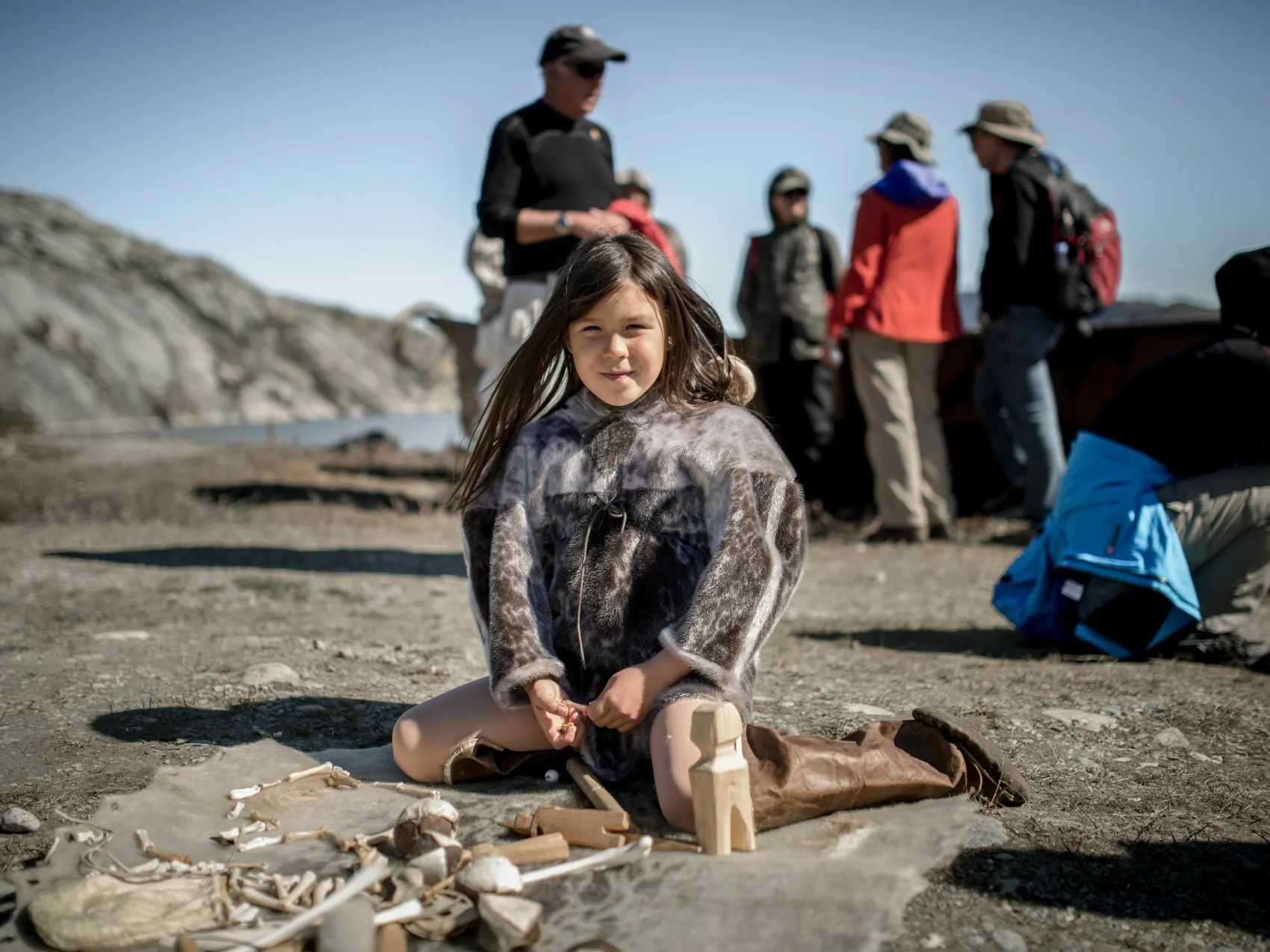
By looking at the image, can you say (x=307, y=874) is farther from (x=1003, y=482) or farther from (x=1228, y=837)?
(x=1003, y=482)

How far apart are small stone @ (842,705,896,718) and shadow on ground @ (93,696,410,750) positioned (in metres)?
1.26

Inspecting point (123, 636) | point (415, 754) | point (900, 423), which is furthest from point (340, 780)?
point (900, 423)

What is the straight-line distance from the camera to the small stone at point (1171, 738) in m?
2.72

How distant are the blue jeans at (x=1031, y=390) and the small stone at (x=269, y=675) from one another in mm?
4316

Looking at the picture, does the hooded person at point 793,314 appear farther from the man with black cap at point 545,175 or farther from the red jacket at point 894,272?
the man with black cap at point 545,175

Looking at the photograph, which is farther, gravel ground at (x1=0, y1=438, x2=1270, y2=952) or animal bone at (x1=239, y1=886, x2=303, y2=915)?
gravel ground at (x1=0, y1=438, x2=1270, y2=952)

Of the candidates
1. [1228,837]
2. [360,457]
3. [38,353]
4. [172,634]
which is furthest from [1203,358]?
[38,353]

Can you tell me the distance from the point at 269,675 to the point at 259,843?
133 cm

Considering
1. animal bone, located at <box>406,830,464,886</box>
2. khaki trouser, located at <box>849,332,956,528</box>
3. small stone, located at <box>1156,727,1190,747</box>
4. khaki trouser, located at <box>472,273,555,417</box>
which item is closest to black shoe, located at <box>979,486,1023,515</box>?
khaki trouser, located at <box>849,332,956,528</box>

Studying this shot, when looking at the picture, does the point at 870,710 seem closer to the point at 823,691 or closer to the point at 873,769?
the point at 823,691

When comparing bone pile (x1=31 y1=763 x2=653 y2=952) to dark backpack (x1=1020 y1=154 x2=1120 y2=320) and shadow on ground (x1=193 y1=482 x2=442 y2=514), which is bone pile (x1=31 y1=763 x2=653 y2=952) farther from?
shadow on ground (x1=193 y1=482 x2=442 y2=514)

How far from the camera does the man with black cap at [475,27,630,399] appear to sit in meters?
4.62

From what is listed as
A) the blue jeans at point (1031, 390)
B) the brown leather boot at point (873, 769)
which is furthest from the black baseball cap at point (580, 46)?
the brown leather boot at point (873, 769)

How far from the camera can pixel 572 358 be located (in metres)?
2.66
